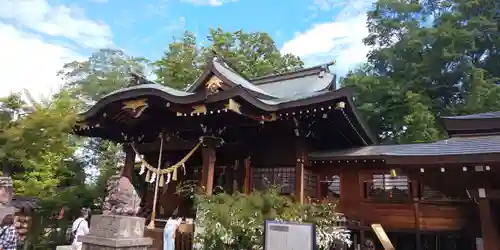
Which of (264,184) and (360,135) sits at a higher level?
(360,135)

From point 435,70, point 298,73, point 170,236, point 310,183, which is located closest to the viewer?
point 170,236

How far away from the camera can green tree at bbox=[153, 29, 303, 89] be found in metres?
21.2

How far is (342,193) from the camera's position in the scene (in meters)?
10.6

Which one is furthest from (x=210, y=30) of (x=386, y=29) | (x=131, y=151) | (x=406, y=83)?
(x=131, y=151)

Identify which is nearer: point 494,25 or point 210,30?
point 494,25

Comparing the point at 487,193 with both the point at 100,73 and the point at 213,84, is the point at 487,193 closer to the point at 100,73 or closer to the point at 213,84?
the point at 213,84

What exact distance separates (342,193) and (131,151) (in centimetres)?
700

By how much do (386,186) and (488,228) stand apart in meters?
4.67

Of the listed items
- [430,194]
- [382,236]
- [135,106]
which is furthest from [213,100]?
[430,194]

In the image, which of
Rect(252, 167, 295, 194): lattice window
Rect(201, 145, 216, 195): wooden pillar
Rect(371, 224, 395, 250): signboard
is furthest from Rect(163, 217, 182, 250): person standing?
Rect(371, 224, 395, 250): signboard

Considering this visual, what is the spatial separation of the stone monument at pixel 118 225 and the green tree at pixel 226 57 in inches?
608

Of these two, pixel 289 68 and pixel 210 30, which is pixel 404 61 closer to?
pixel 289 68

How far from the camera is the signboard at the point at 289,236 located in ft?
14.2

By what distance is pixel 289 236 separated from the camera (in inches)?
176
